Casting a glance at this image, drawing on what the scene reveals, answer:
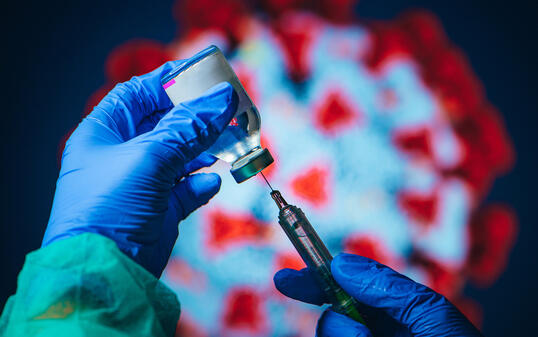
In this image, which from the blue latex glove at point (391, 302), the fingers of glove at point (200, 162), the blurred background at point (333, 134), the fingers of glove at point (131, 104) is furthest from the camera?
the blurred background at point (333, 134)

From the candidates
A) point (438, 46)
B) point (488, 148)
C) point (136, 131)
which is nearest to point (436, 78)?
point (438, 46)

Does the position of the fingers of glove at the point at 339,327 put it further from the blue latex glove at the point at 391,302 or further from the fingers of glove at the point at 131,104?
the fingers of glove at the point at 131,104

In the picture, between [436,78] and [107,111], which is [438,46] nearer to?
[436,78]

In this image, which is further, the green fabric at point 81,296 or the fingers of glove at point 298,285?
the fingers of glove at point 298,285

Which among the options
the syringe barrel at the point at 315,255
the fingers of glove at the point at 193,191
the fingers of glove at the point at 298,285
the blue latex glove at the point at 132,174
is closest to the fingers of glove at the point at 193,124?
the blue latex glove at the point at 132,174

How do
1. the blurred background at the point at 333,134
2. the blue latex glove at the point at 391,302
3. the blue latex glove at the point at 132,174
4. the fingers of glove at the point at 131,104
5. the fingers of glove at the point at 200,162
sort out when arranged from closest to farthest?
the blue latex glove at the point at 132,174
the blue latex glove at the point at 391,302
the fingers of glove at the point at 131,104
the fingers of glove at the point at 200,162
the blurred background at the point at 333,134

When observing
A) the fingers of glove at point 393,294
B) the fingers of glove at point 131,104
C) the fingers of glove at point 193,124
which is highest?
the fingers of glove at point 131,104

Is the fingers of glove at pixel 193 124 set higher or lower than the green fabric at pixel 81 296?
higher

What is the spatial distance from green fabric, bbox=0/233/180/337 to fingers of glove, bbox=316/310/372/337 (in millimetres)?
399

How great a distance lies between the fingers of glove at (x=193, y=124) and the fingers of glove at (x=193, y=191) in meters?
0.16

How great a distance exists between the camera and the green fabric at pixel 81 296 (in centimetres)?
43

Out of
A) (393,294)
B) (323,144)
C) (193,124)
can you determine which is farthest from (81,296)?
(323,144)

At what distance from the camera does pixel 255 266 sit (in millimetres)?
1160

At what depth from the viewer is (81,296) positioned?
1.48 ft
